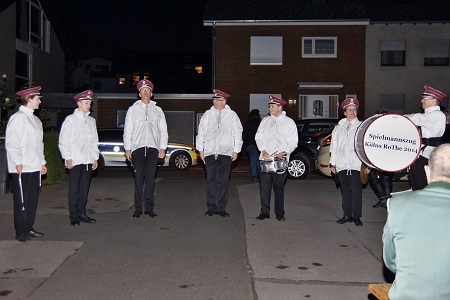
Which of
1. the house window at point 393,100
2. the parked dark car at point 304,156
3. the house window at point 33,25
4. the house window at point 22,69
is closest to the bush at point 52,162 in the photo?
the parked dark car at point 304,156

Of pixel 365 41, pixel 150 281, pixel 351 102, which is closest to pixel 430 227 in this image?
pixel 150 281

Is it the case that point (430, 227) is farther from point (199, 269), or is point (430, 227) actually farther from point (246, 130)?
point (246, 130)

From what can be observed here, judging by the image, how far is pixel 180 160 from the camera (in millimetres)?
19484

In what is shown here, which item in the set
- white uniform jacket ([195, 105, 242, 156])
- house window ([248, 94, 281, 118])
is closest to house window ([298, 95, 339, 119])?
house window ([248, 94, 281, 118])

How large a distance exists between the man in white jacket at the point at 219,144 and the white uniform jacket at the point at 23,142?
270 cm

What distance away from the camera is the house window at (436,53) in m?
29.6

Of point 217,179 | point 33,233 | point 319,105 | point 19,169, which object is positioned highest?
point 319,105

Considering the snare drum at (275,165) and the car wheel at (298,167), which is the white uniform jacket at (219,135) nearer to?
the snare drum at (275,165)

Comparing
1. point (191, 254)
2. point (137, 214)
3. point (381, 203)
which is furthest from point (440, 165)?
point (381, 203)

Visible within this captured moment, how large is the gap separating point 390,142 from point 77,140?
4613mm

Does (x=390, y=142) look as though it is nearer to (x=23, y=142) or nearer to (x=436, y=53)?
(x=23, y=142)

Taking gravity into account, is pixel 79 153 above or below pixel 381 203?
above

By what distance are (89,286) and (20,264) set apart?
4.03 ft

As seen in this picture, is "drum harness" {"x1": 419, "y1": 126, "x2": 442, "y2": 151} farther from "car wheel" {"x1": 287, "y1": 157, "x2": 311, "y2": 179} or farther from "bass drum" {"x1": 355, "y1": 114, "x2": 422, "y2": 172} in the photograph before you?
"car wheel" {"x1": 287, "y1": 157, "x2": 311, "y2": 179}
